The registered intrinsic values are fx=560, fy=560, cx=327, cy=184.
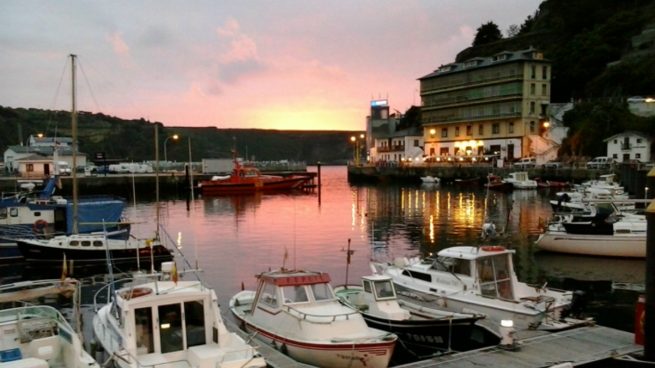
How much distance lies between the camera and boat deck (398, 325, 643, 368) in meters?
12.9

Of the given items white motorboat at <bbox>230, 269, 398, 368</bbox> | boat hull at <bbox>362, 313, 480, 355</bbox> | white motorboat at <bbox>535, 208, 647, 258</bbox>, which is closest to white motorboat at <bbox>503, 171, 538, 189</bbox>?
white motorboat at <bbox>535, 208, 647, 258</bbox>

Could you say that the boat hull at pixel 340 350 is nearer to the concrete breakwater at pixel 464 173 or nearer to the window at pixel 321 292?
the window at pixel 321 292

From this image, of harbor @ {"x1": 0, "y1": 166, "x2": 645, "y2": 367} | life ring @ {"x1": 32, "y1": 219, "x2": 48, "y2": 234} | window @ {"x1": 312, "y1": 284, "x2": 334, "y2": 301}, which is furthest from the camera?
life ring @ {"x1": 32, "y1": 219, "x2": 48, "y2": 234}

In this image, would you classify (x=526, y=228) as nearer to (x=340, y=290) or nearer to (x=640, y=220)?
(x=640, y=220)

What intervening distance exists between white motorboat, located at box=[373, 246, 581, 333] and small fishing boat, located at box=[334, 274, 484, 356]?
0.78m

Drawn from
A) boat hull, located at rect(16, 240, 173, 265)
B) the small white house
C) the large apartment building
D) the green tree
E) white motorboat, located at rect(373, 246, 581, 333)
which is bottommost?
boat hull, located at rect(16, 240, 173, 265)

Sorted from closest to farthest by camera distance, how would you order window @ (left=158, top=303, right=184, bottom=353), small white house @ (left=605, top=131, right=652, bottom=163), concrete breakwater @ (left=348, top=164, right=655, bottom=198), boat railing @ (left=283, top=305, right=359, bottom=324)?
window @ (left=158, top=303, right=184, bottom=353) → boat railing @ (left=283, top=305, right=359, bottom=324) → concrete breakwater @ (left=348, top=164, right=655, bottom=198) → small white house @ (left=605, top=131, right=652, bottom=163)

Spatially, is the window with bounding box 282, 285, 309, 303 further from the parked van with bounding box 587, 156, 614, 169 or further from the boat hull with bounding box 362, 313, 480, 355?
the parked van with bounding box 587, 156, 614, 169

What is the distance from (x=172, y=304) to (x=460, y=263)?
9908 millimetres

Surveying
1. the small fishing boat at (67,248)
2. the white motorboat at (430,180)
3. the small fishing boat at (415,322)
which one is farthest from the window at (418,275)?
the white motorboat at (430,180)

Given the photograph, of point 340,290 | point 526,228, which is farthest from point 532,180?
point 340,290

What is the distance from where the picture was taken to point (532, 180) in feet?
269

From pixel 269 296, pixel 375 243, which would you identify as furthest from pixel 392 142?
pixel 269 296

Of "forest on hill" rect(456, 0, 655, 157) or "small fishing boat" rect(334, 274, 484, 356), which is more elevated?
"forest on hill" rect(456, 0, 655, 157)
